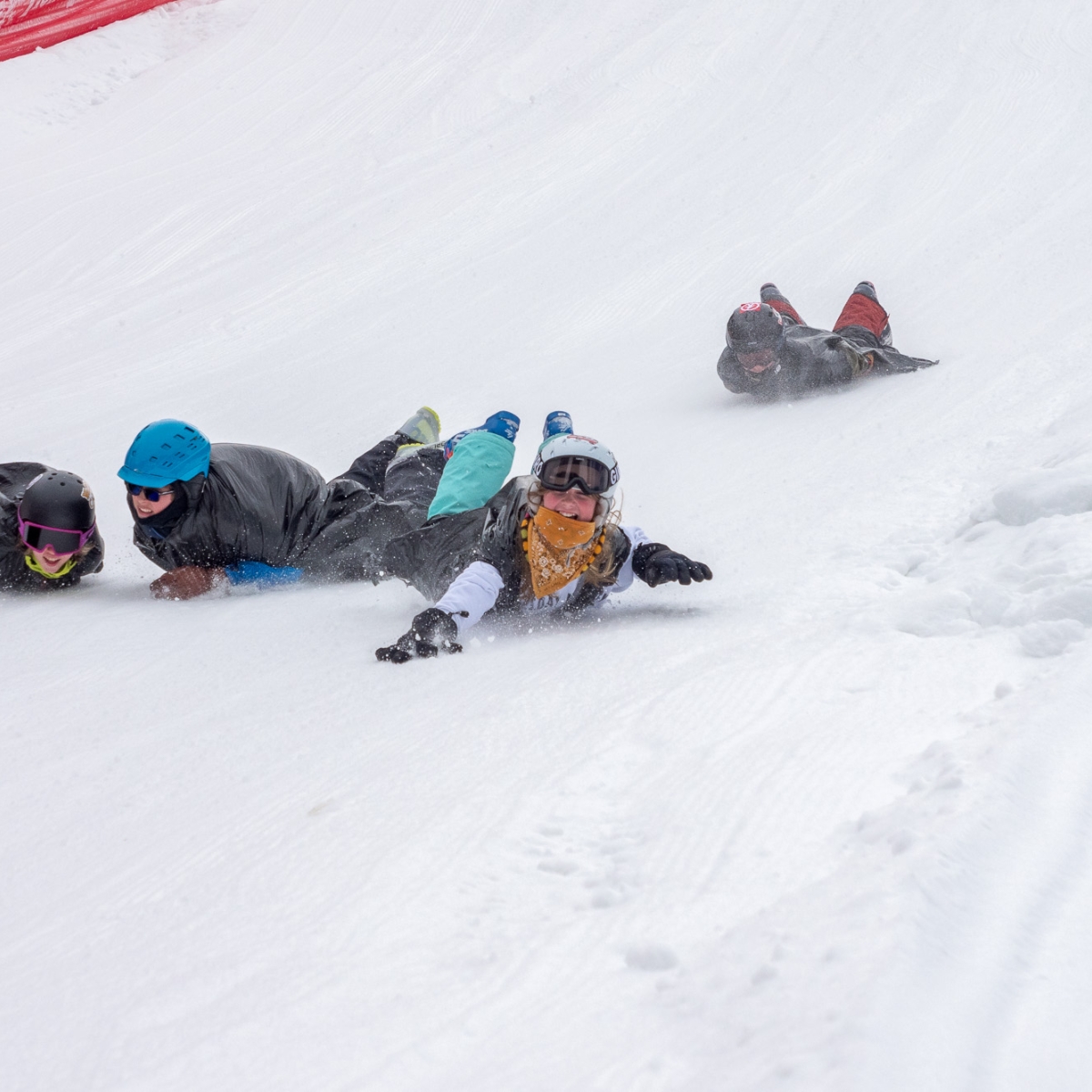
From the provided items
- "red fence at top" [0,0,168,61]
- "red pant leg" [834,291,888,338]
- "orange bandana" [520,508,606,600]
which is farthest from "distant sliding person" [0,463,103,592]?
"red fence at top" [0,0,168,61]

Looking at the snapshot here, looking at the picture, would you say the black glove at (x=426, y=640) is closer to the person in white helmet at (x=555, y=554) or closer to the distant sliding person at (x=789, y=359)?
the person in white helmet at (x=555, y=554)

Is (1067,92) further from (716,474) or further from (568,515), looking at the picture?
(568,515)

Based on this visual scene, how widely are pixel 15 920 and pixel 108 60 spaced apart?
1051cm

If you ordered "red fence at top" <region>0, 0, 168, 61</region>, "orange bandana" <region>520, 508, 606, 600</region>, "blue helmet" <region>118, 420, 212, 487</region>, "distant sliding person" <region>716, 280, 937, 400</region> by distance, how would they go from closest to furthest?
"orange bandana" <region>520, 508, 606, 600</region>, "blue helmet" <region>118, 420, 212, 487</region>, "distant sliding person" <region>716, 280, 937, 400</region>, "red fence at top" <region>0, 0, 168, 61</region>

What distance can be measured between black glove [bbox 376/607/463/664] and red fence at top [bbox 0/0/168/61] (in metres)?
9.44

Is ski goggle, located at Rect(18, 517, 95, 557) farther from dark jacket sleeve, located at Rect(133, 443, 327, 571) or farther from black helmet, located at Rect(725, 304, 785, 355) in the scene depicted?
black helmet, located at Rect(725, 304, 785, 355)

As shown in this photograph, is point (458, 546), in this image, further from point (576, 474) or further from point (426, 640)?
point (426, 640)

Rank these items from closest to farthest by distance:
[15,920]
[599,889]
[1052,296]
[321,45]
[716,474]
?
1. [599,889]
2. [15,920]
3. [716,474]
4. [1052,296]
5. [321,45]

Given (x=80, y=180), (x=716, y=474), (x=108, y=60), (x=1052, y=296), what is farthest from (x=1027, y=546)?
(x=108, y=60)

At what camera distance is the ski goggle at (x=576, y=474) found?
293cm

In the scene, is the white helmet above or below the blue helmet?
above

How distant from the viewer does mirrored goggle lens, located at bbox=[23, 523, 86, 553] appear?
3635 mm

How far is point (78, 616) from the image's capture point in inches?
136

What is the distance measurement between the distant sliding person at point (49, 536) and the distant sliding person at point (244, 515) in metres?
0.18
